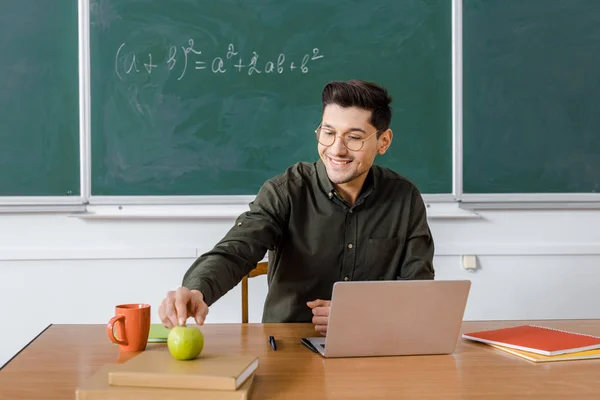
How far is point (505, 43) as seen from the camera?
9.46ft

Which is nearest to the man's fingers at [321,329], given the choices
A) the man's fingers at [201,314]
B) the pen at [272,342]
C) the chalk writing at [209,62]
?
the pen at [272,342]

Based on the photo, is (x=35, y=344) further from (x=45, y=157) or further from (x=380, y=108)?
(x=45, y=157)

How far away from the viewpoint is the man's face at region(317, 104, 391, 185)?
198 centimetres

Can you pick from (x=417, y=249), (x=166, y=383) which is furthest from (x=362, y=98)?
(x=166, y=383)

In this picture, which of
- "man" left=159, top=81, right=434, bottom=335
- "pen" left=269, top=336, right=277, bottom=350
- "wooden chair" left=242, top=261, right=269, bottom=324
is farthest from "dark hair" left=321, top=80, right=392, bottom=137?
"pen" left=269, top=336, right=277, bottom=350

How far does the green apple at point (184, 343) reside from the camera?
1.20 m

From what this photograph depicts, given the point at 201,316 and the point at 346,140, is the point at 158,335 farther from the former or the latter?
the point at 346,140

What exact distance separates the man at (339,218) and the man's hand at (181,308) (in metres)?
0.51

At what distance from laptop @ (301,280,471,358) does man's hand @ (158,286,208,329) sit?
0.90 feet

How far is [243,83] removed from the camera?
2801 mm

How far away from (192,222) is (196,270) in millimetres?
1197

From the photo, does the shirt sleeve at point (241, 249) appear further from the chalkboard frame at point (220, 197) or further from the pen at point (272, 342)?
the chalkboard frame at point (220, 197)

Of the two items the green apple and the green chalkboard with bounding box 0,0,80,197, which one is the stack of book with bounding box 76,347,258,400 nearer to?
the green apple

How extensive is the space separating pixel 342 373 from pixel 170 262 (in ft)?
5.42
